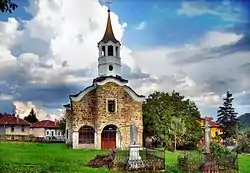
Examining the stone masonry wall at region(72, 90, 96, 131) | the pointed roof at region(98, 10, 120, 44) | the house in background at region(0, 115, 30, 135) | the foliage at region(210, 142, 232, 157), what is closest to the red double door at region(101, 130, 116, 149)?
the stone masonry wall at region(72, 90, 96, 131)

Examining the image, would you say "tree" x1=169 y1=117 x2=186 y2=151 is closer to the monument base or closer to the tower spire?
the tower spire

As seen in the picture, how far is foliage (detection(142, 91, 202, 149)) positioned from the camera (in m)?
34.1

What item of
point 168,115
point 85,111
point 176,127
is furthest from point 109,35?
point 176,127

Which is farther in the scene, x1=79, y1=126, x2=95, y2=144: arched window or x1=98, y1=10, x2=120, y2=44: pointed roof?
x1=98, y1=10, x2=120, y2=44: pointed roof

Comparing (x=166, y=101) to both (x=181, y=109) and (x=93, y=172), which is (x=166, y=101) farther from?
(x=93, y=172)

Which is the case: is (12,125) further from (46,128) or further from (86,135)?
(86,135)

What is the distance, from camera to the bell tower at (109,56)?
1374 inches

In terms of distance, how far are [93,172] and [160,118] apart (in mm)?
19450

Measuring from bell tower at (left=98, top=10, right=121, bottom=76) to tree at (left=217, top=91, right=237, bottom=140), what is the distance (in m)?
15.4

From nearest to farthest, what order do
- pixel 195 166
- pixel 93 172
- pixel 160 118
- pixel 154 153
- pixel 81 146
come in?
pixel 93 172
pixel 195 166
pixel 154 153
pixel 81 146
pixel 160 118

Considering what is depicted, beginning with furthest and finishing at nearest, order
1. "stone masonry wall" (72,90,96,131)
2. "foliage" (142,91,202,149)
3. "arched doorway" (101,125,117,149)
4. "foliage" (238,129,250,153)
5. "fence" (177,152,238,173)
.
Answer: "foliage" (142,91,202,149), "stone masonry wall" (72,90,96,131), "arched doorway" (101,125,117,149), "foliage" (238,129,250,153), "fence" (177,152,238,173)

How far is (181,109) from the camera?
35.8m

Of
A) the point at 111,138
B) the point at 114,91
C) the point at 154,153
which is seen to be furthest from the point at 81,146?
the point at 154,153

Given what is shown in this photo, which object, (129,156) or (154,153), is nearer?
(129,156)
